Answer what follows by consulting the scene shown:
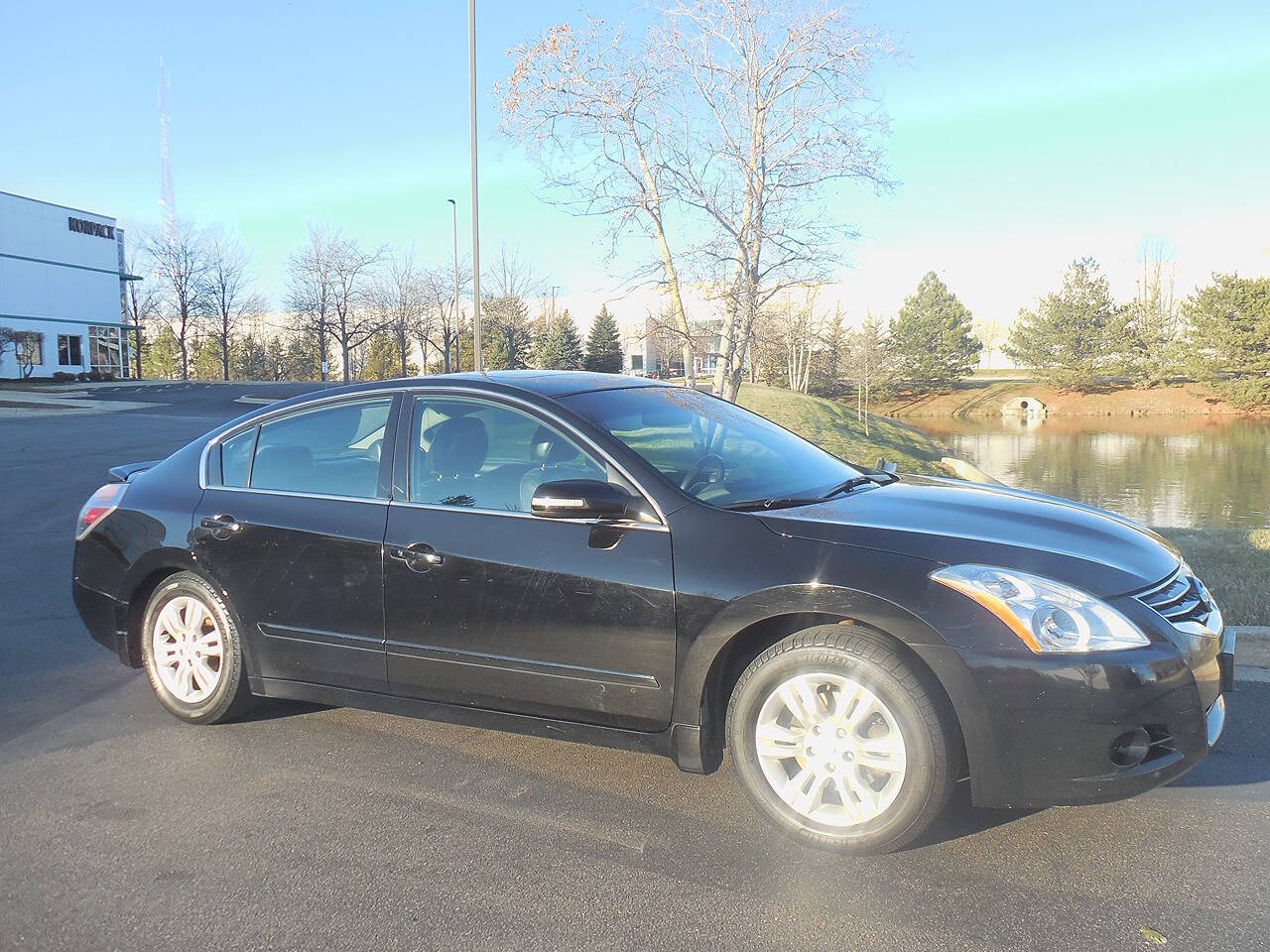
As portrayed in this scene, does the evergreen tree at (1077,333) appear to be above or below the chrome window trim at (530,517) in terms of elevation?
above

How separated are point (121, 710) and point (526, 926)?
9.91 feet

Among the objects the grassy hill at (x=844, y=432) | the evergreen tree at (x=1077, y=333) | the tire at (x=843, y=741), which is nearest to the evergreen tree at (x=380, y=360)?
the grassy hill at (x=844, y=432)

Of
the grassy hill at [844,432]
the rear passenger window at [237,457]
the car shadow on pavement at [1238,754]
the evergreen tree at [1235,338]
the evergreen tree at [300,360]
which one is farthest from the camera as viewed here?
the evergreen tree at [300,360]

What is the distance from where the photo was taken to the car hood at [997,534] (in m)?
3.28

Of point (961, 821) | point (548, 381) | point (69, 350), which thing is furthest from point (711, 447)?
point (69, 350)

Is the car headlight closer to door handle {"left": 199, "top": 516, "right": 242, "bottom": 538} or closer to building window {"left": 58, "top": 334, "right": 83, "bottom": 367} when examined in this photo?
door handle {"left": 199, "top": 516, "right": 242, "bottom": 538}

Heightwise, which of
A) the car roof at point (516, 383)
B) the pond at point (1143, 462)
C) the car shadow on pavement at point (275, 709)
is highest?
the car roof at point (516, 383)

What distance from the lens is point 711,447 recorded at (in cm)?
422

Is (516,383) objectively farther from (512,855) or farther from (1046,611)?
(1046,611)

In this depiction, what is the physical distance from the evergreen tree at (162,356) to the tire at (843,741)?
73458 mm

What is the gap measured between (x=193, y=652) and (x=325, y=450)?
3.79 feet

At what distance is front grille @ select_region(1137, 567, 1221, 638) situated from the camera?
129 inches

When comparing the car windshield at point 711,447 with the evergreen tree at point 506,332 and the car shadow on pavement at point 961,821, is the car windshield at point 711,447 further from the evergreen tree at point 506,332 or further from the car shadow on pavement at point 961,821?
the evergreen tree at point 506,332

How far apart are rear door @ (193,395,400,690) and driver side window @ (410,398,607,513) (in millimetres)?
183
